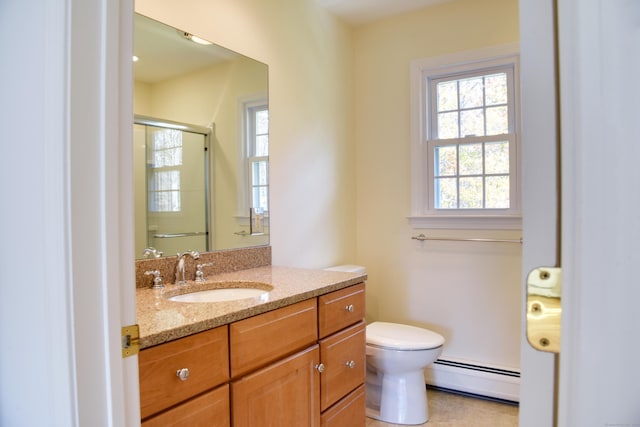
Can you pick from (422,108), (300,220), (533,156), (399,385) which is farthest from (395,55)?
(533,156)

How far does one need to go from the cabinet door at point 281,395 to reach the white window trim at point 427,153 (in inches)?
58.0

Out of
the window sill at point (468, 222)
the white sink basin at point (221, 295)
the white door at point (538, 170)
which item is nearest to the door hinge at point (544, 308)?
the white door at point (538, 170)

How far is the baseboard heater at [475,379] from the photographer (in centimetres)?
248

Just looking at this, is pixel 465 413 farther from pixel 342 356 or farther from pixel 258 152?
pixel 258 152

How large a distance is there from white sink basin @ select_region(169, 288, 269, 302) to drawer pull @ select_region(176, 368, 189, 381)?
49 cm

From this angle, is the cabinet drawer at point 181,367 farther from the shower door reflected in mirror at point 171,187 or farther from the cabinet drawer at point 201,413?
the shower door reflected in mirror at point 171,187

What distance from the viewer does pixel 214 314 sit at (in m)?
1.21

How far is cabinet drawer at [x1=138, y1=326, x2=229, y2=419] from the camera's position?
3.31 feet

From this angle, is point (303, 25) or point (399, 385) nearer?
point (399, 385)
